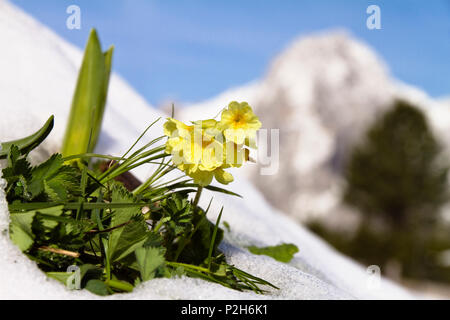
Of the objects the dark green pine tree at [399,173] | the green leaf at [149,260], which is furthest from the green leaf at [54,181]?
the dark green pine tree at [399,173]

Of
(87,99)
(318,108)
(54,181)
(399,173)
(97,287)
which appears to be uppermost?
(318,108)

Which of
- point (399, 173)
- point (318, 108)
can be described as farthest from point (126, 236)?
point (318, 108)

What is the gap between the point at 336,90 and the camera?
107 feet

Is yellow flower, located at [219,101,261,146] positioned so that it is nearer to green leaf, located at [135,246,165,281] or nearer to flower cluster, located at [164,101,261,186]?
flower cluster, located at [164,101,261,186]

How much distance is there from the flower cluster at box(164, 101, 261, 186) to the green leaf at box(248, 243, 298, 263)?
0.37 meters

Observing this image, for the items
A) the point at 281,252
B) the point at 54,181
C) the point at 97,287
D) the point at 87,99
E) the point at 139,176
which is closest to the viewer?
the point at 97,287

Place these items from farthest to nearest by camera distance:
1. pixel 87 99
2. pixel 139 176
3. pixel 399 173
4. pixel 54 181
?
pixel 399 173, pixel 139 176, pixel 87 99, pixel 54 181

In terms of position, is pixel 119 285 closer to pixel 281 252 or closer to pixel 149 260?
pixel 149 260

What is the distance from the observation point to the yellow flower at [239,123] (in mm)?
636

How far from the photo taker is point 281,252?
37.7 inches

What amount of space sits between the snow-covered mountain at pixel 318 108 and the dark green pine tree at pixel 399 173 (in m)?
4.75

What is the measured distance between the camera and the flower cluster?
63 centimetres

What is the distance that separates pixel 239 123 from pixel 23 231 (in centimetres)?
33
